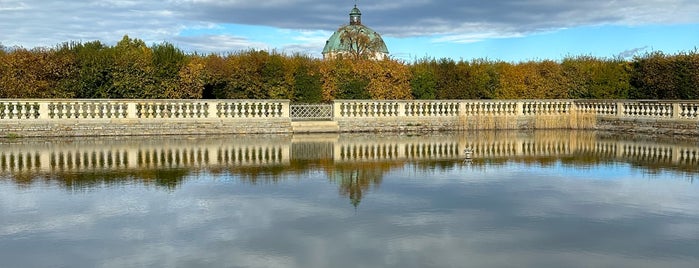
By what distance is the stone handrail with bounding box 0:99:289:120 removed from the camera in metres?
20.0

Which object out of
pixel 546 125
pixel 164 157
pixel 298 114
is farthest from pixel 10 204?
pixel 546 125

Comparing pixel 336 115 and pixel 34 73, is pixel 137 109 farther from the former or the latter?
pixel 336 115

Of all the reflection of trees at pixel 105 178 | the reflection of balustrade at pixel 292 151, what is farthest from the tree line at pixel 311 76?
the reflection of trees at pixel 105 178

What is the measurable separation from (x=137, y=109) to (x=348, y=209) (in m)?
14.9

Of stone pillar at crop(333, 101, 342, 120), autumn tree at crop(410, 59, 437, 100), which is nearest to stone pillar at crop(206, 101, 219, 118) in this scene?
stone pillar at crop(333, 101, 342, 120)

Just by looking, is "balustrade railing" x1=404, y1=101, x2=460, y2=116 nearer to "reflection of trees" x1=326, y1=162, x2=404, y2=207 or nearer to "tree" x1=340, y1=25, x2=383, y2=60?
"tree" x1=340, y1=25, x2=383, y2=60

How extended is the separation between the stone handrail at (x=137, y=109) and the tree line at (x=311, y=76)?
1324 mm

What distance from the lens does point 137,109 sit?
21156mm

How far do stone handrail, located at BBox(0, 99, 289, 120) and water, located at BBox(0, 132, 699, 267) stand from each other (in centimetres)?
567

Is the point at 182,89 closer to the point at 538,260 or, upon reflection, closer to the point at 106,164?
the point at 106,164

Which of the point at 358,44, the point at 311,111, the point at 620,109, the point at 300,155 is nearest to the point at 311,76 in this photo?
the point at 311,111

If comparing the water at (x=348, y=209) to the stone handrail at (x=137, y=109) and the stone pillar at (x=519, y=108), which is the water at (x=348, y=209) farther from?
the stone pillar at (x=519, y=108)

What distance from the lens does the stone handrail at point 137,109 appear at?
20.0 meters

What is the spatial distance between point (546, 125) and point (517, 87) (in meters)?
2.56
